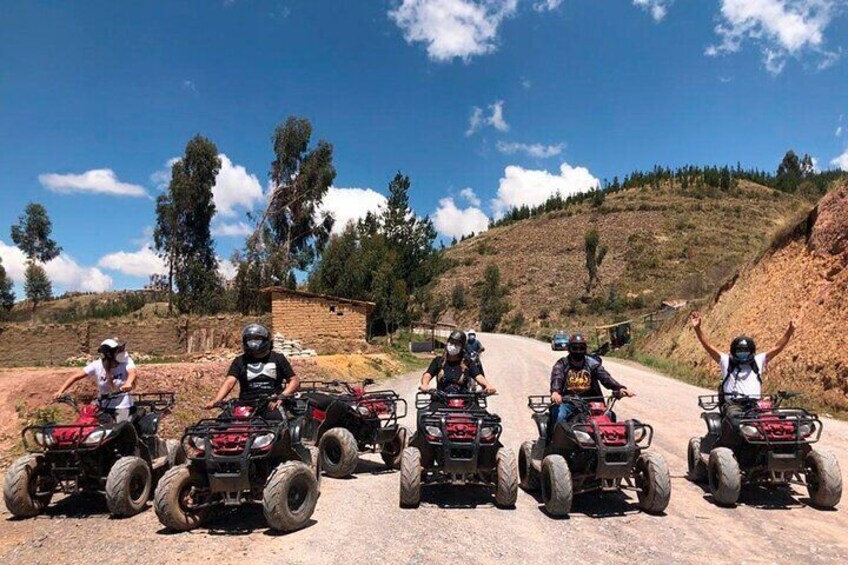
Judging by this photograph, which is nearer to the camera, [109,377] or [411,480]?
[411,480]

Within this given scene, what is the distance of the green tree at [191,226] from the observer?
140ft

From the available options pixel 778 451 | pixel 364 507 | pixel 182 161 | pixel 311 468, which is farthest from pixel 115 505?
pixel 182 161

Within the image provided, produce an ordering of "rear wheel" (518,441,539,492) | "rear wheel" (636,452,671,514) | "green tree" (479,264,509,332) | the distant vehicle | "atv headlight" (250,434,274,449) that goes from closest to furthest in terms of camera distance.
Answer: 1. "atv headlight" (250,434,274,449)
2. "rear wheel" (636,452,671,514)
3. "rear wheel" (518,441,539,492)
4. the distant vehicle
5. "green tree" (479,264,509,332)

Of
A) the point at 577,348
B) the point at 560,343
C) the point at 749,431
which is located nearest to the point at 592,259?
the point at 560,343

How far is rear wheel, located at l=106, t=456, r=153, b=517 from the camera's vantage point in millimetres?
6367

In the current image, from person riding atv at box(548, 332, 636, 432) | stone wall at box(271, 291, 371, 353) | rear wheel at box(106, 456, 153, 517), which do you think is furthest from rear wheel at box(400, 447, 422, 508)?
stone wall at box(271, 291, 371, 353)

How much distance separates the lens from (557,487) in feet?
20.5

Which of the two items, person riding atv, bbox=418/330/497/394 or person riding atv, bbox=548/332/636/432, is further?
person riding atv, bbox=418/330/497/394

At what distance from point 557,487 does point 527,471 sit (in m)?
1.29

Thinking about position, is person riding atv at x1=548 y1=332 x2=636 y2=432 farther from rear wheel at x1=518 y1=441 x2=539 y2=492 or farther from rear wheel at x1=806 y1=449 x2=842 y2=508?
rear wheel at x1=806 y1=449 x2=842 y2=508

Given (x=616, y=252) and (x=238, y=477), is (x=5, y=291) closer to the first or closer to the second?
(x=238, y=477)

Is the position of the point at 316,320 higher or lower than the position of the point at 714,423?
higher

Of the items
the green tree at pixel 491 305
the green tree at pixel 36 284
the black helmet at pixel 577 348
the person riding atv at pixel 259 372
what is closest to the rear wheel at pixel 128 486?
the person riding atv at pixel 259 372

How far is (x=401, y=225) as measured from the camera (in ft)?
159
